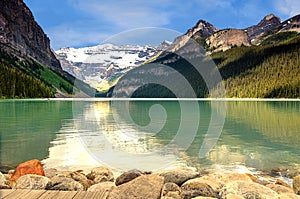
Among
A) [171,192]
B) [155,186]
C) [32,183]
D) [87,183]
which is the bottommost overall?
[87,183]

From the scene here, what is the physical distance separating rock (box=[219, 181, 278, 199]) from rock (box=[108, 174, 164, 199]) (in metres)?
2.95

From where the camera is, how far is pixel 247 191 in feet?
35.0

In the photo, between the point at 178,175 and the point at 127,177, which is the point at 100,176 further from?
the point at 178,175

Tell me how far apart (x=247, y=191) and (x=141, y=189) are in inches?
174

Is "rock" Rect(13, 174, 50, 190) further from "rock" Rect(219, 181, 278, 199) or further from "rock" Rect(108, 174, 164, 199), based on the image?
"rock" Rect(219, 181, 278, 199)

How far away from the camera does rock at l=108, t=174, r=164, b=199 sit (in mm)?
7995

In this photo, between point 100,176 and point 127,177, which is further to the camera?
point 100,176

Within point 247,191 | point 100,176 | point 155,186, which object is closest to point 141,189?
point 155,186

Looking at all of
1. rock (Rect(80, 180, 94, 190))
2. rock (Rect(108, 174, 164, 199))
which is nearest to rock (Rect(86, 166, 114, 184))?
rock (Rect(80, 180, 94, 190))

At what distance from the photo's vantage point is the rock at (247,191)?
10436 mm

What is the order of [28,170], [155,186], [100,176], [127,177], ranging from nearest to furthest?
[155,186] < [127,177] < [28,170] < [100,176]

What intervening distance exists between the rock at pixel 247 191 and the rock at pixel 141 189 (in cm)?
295

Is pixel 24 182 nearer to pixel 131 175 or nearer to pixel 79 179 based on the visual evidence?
pixel 79 179

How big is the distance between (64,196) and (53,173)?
352 inches
